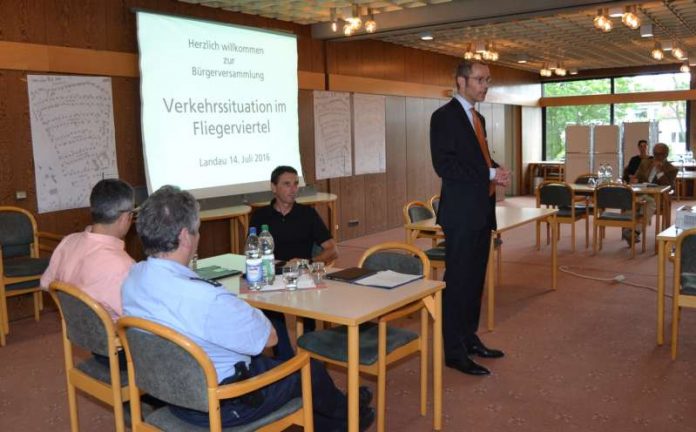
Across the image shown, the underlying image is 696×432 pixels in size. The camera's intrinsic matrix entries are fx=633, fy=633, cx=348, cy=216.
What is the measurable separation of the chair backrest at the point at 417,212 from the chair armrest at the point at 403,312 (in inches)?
90.8

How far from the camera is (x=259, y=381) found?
2.02 meters

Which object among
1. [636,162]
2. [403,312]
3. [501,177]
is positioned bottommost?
[403,312]

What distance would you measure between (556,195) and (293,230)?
4760mm

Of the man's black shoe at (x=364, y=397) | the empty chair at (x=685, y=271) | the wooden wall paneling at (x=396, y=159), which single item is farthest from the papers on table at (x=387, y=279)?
the wooden wall paneling at (x=396, y=159)

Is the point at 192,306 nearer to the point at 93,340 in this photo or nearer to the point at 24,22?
the point at 93,340

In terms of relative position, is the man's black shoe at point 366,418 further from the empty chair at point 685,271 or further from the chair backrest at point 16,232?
the chair backrest at point 16,232

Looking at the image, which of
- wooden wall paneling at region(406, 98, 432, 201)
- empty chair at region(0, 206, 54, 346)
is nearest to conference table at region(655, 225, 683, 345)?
empty chair at region(0, 206, 54, 346)

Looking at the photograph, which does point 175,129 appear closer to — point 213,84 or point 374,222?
point 213,84

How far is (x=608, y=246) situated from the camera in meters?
8.05

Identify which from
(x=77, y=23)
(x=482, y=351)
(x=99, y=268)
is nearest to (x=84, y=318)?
(x=99, y=268)

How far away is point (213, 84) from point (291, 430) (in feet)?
14.2

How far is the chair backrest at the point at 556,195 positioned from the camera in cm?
765

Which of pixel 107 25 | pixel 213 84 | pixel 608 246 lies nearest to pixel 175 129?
pixel 213 84

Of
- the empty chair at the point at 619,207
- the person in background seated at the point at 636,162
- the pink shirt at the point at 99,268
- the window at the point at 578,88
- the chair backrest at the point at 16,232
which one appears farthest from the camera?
the window at the point at 578,88
